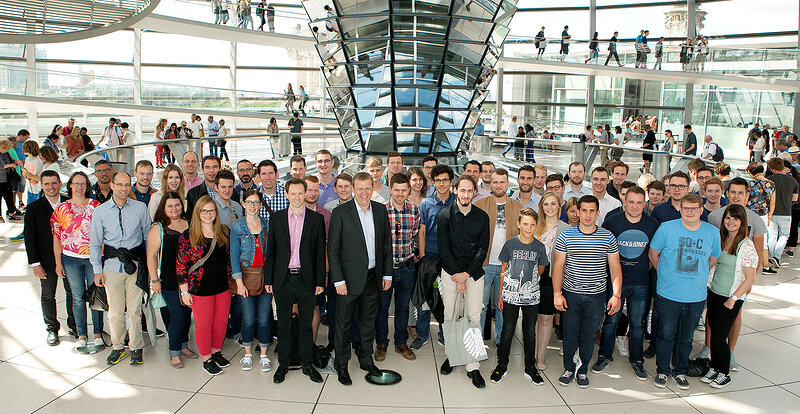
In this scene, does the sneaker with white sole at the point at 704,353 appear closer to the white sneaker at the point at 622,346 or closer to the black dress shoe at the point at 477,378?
the white sneaker at the point at 622,346

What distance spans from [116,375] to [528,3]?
2932 cm

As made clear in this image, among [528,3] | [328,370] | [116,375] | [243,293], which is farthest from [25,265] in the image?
[528,3]

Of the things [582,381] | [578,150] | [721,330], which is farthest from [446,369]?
[578,150]

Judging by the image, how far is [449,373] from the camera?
5184mm

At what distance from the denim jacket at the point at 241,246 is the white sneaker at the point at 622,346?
367cm

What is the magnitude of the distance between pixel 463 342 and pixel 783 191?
22.1 feet

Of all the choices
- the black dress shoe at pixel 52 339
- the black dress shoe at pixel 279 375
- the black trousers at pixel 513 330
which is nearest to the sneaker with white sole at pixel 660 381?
the black trousers at pixel 513 330

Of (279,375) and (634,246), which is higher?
(634,246)

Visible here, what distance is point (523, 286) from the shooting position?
4941mm

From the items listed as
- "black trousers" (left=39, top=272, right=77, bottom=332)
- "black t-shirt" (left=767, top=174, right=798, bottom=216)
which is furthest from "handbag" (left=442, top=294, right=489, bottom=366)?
"black t-shirt" (left=767, top=174, right=798, bottom=216)

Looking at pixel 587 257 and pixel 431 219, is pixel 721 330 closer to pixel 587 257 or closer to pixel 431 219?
pixel 587 257

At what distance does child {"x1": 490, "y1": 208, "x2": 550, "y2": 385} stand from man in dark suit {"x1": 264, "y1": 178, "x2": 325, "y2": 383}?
1.65 meters

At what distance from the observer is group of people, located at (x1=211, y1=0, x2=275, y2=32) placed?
21.5 m

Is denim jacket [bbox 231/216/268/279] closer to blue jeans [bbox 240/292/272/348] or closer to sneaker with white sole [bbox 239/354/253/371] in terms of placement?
blue jeans [bbox 240/292/272/348]
